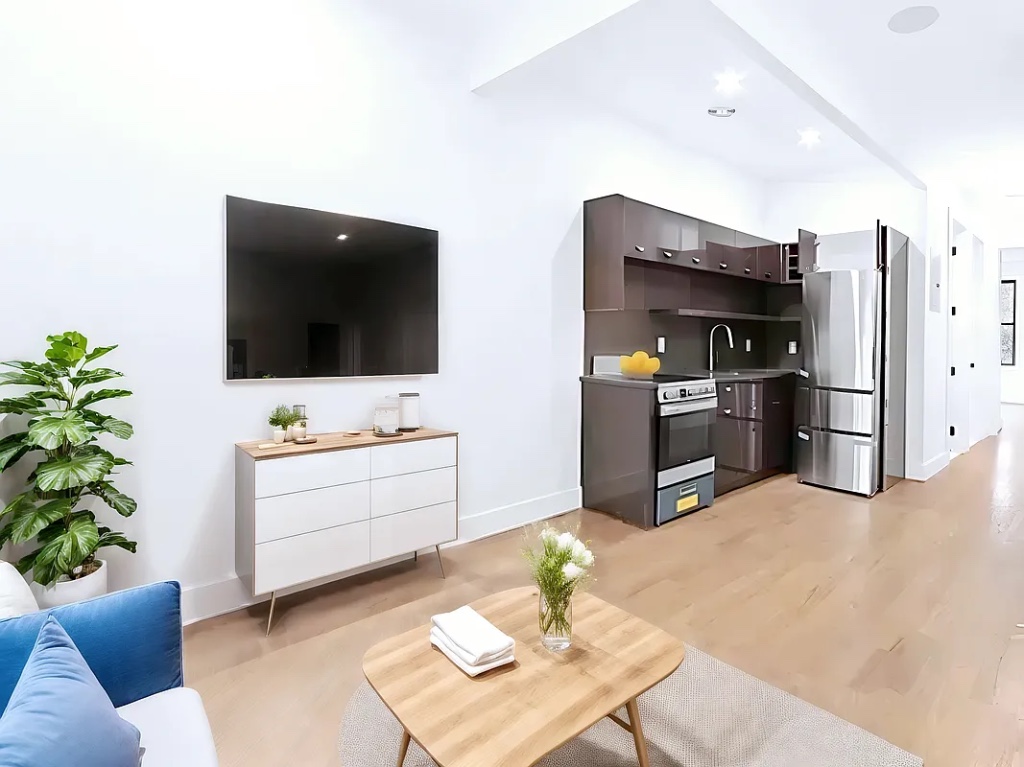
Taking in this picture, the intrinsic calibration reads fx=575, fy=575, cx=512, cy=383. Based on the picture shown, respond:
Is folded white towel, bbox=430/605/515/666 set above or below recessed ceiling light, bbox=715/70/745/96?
below

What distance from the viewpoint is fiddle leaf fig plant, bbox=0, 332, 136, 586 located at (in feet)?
6.42

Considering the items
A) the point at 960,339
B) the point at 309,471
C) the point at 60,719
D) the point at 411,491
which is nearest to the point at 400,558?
the point at 411,491

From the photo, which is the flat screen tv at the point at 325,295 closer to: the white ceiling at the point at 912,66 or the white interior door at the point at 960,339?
the white ceiling at the point at 912,66

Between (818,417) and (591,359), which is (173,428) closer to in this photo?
(591,359)

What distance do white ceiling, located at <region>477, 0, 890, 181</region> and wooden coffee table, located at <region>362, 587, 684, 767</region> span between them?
2613mm

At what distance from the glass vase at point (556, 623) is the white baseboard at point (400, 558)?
156 cm

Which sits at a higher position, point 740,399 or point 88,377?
point 88,377

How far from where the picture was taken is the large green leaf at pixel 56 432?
1.91 metres

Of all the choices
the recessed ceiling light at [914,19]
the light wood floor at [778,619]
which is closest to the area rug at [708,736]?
the light wood floor at [778,619]

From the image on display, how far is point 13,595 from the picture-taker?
4.91 ft

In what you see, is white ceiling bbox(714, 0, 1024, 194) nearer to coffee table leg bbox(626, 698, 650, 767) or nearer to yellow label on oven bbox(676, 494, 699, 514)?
yellow label on oven bbox(676, 494, 699, 514)

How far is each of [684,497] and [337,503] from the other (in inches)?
99.3

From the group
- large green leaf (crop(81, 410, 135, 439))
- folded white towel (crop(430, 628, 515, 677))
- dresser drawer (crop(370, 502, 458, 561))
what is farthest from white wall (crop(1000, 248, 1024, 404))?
large green leaf (crop(81, 410, 135, 439))

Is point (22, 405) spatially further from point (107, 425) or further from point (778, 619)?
point (778, 619)
